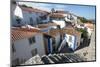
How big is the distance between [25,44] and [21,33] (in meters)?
0.18

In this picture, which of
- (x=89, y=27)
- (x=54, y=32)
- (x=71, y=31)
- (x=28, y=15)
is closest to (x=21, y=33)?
(x=28, y=15)

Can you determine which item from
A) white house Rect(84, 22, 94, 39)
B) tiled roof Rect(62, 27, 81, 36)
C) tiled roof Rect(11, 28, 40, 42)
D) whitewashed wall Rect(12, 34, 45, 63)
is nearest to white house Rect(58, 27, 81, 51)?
tiled roof Rect(62, 27, 81, 36)

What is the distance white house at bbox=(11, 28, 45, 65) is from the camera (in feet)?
9.65

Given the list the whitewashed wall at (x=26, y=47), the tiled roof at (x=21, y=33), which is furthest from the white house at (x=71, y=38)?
the tiled roof at (x=21, y=33)

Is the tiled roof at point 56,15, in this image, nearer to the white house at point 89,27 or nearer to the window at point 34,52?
the white house at point 89,27

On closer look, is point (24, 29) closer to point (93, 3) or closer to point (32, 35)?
point (32, 35)

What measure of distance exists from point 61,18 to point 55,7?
0.20 m

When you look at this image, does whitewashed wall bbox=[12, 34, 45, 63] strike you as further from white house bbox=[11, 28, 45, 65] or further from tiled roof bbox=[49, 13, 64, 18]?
tiled roof bbox=[49, 13, 64, 18]

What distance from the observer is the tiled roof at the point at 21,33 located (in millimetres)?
2941

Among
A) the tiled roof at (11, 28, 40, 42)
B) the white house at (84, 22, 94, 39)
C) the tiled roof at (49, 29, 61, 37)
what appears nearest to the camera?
the tiled roof at (11, 28, 40, 42)

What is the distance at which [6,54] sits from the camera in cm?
278

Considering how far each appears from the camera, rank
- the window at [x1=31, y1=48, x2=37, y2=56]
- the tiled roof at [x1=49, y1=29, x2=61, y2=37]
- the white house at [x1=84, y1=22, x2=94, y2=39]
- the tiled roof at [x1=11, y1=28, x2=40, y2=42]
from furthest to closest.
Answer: the white house at [x1=84, y1=22, x2=94, y2=39] < the tiled roof at [x1=49, y1=29, x2=61, y2=37] < the window at [x1=31, y1=48, x2=37, y2=56] < the tiled roof at [x1=11, y1=28, x2=40, y2=42]

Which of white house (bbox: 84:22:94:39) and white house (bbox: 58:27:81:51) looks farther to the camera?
white house (bbox: 84:22:94:39)

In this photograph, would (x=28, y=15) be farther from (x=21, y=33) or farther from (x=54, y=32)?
(x=54, y=32)
